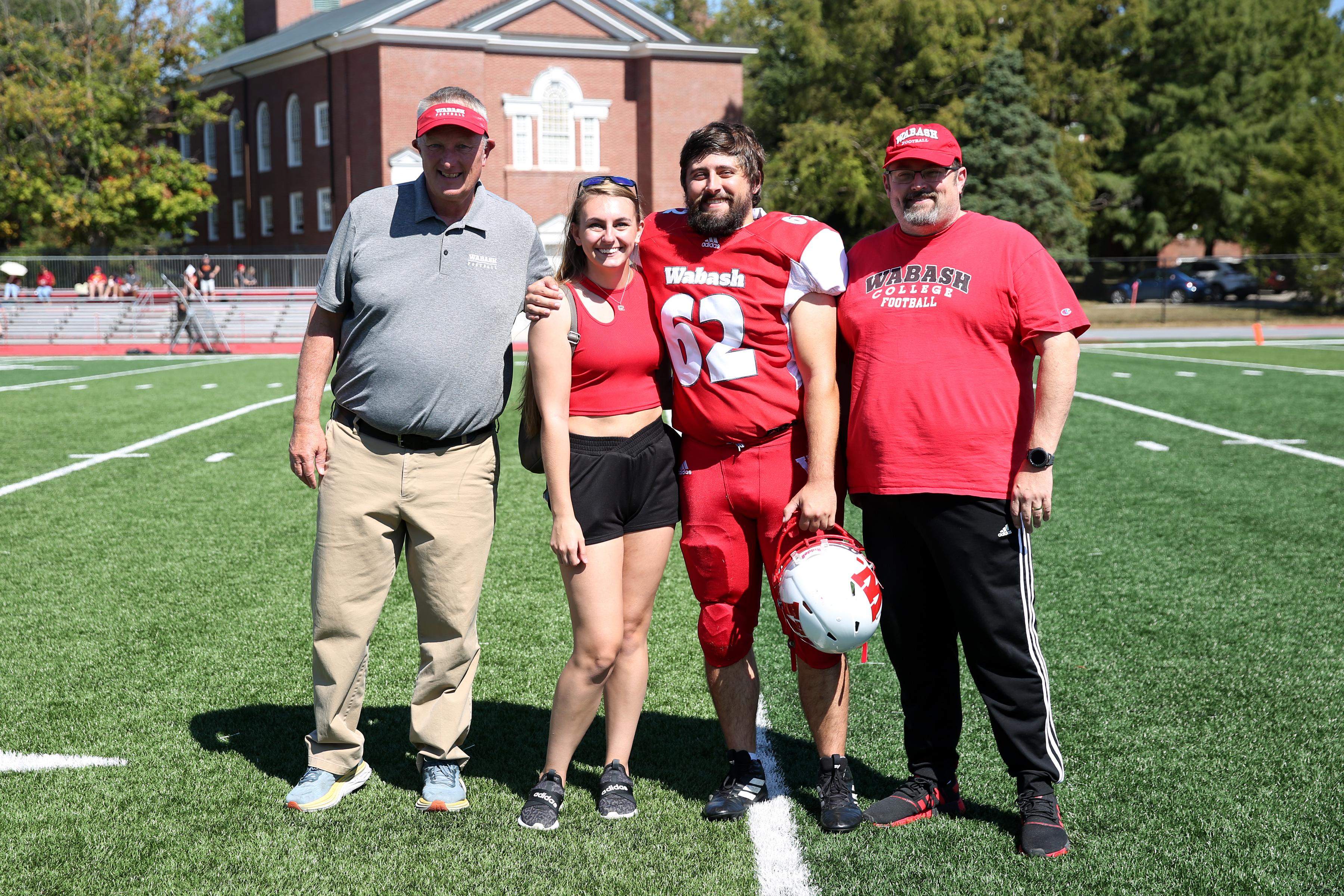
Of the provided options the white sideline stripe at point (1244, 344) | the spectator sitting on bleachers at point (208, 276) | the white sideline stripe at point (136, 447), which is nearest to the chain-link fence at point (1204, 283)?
the white sideline stripe at point (1244, 344)

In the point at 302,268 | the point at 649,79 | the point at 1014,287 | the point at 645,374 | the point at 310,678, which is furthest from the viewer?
the point at 649,79

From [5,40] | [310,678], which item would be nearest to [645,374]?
[310,678]

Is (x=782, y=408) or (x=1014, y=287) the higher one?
(x=1014, y=287)

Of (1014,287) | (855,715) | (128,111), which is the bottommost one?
(855,715)

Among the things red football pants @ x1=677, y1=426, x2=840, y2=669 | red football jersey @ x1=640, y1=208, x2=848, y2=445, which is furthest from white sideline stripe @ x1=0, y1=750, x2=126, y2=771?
red football jersey @ x1=640, y1=208, x2=848, y2=445

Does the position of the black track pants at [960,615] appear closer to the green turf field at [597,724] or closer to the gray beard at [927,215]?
the green turf field at [597,724]

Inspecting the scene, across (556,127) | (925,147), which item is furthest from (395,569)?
(556,127)

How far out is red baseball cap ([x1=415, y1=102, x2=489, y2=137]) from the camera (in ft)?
11.4

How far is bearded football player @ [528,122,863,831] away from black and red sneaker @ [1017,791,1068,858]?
49 centimetres

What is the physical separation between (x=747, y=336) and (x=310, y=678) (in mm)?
2734

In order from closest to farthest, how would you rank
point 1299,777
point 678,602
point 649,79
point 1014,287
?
point 1014,287 → point 1299,777 → point 678,602 → point 649,79

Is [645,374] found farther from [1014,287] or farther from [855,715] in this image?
[855,715]

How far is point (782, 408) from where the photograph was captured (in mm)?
3551

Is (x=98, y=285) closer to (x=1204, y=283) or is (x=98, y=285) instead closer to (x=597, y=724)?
(x=1204, y=283)
